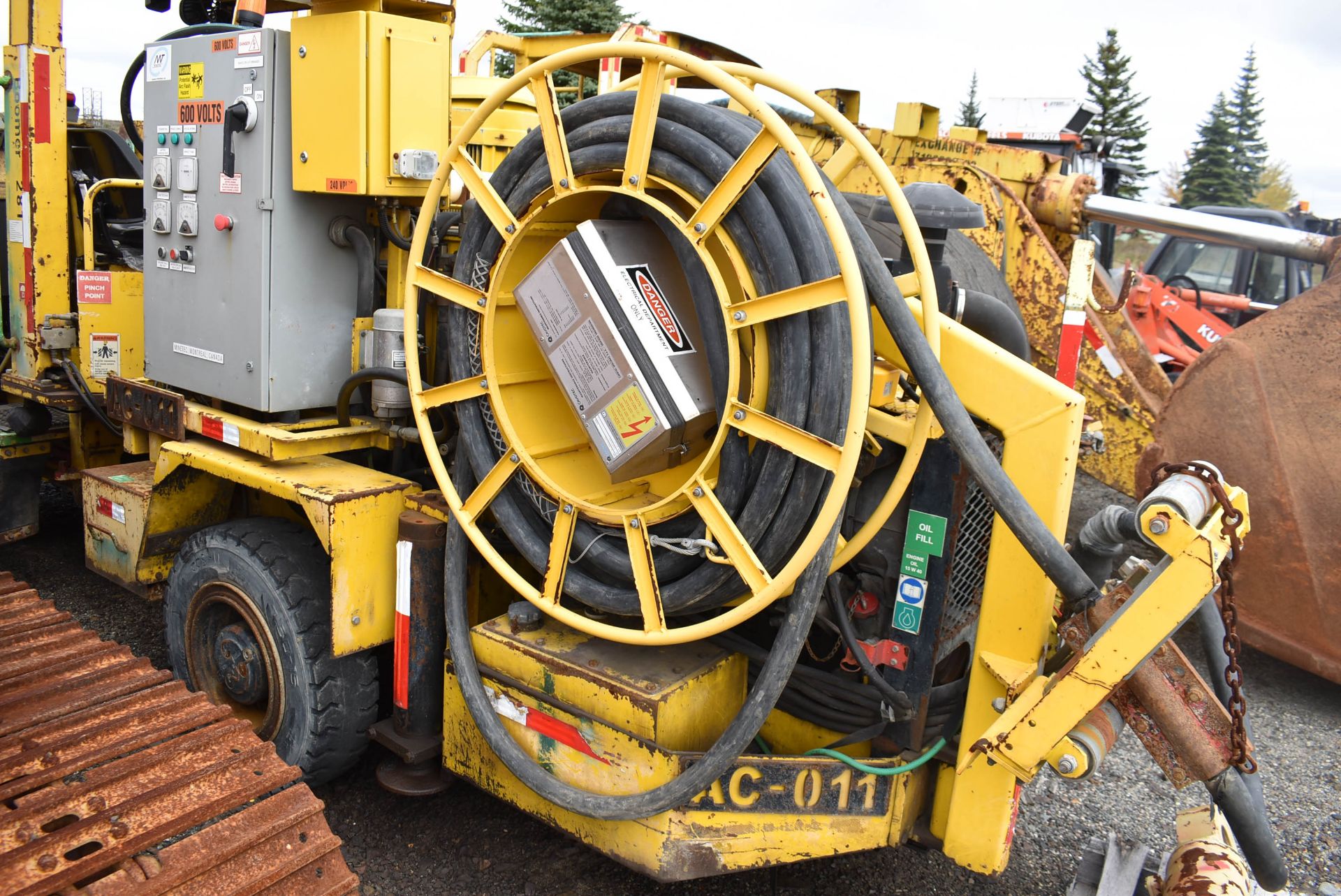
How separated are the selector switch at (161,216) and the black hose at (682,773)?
5.01 feet

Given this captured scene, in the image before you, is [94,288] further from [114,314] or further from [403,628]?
[403,628]

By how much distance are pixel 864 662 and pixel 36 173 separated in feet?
13.9

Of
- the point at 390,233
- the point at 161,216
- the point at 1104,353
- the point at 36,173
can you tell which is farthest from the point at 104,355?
the point at 1104,353

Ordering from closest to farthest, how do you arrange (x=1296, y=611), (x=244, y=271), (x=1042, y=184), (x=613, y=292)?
(x=613, y=292)
(x=244, y=271)
(x=1296, y=611)
(x=1042, y=184)

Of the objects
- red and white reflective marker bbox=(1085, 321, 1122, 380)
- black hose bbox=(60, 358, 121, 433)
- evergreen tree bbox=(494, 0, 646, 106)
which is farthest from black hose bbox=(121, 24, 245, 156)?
evergreen tree bbox=(494, 0, 646, 106)

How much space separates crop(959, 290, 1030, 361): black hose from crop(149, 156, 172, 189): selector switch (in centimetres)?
262

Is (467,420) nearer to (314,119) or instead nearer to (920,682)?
(314,119)

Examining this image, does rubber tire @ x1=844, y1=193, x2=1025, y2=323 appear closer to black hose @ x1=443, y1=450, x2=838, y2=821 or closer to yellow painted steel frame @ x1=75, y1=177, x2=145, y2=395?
black hose @ x1=443, y1=450, x2=838, y2=821

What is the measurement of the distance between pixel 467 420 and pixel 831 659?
116 centimetres

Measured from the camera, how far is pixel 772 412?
7.64 ft

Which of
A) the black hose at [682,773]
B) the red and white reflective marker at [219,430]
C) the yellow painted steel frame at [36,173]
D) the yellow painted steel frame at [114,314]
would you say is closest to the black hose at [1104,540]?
the black hose at [682,773]

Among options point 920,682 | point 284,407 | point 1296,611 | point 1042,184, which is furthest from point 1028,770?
point 1042,184

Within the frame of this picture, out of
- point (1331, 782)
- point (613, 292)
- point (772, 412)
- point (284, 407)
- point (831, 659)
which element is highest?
point (613, 292)

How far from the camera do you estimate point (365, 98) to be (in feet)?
9.84
